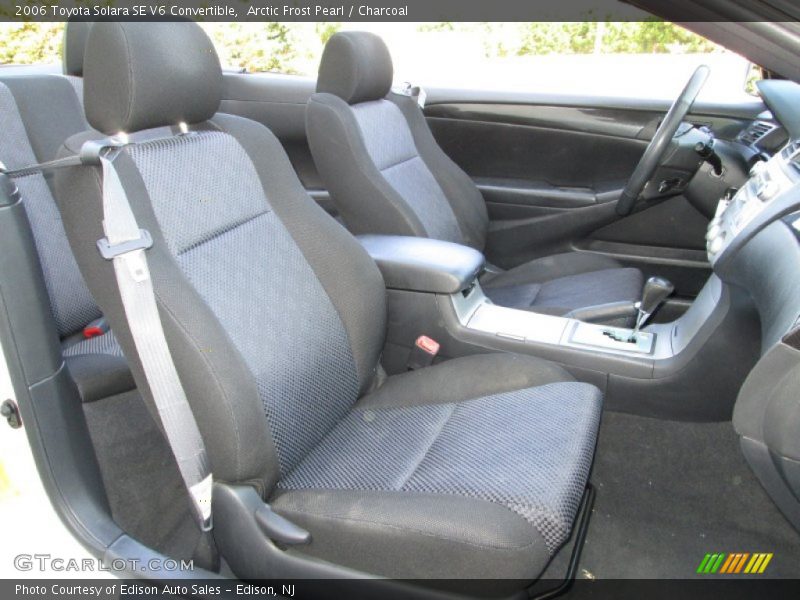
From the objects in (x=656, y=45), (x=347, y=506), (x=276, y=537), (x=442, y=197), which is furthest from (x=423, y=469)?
(x=656, y=45)

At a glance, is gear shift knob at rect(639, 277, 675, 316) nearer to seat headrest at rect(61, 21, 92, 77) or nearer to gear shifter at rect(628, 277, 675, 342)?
gear shifter at rect(628, 277, 675, 342)

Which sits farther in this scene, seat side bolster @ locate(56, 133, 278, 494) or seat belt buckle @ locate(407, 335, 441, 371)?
seat belt buckle @ locate(407, 335, 441, 371)

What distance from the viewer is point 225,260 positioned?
1.39 meters

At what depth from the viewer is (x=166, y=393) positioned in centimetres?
120

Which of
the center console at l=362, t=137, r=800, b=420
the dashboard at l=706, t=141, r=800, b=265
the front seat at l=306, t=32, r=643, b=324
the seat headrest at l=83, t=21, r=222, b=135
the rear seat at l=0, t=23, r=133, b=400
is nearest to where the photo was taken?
the seat headrest at l=83, t=21, r=222, b=135

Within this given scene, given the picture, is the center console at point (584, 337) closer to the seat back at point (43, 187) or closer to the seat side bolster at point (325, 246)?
the seat side bolster at point (325, 246)

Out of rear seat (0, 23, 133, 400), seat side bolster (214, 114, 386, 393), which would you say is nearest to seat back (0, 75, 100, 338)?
rear seat (0, 23, 133, 400)

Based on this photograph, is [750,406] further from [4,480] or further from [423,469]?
[4,480]

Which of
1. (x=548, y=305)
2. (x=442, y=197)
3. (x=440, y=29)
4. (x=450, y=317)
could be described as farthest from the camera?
(x=440, y=29)

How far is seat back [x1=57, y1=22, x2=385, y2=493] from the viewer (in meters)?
1.22

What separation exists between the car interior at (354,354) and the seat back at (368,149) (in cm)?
1

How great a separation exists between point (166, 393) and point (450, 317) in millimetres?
891

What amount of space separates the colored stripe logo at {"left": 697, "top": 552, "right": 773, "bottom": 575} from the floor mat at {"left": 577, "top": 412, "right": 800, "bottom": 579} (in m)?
0.01

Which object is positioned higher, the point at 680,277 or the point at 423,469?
the point at 423,469
